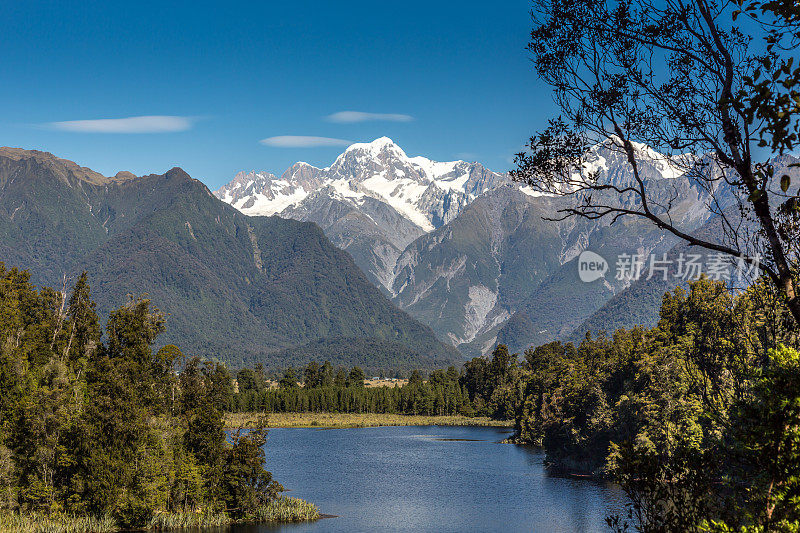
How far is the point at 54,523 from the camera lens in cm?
5462

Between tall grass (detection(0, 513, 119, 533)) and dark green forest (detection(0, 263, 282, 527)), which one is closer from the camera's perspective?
tall grass (detection(0, 513, 119, 533))

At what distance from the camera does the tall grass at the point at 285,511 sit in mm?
63219

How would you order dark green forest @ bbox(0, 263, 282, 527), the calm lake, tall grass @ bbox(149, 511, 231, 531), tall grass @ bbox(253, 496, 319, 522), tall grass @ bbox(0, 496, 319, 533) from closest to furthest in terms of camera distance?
tall grass @ bbox(0, 496, 319, 533) < dark green forest @ bbox(0, 263, 282, 527) < tall grass @ bbox(149, 511, 231, 531) < tall grass @ bbox(253, 496, 319, 522) < the calm lake

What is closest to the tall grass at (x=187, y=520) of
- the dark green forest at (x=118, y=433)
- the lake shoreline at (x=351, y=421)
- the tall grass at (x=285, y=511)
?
the dark green forest at (x=118, y=433)

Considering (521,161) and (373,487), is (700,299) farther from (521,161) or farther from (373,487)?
(521,161)

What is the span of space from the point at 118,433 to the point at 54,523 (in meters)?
7.59

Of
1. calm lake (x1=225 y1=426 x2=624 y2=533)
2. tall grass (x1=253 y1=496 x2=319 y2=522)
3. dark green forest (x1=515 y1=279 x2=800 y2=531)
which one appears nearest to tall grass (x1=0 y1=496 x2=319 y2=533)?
tall grass (x1=253 y1=496 x2=319 y2=522)

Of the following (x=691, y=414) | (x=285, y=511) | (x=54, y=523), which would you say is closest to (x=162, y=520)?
(x=54, y=523)

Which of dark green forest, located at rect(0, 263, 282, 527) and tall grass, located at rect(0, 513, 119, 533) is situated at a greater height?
dark green forest, located at rect(0, 263, 282, 527)

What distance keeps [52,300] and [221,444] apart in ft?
82.2

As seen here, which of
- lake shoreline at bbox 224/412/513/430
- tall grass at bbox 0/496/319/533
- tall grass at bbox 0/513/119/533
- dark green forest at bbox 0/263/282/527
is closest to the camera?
tall grass at bbox 0/513/119/533

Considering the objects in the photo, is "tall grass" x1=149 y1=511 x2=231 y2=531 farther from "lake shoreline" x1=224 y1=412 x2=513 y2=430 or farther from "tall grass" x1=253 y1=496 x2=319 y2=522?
"lake shoreline" x1=224 y1=412 x2=513 y2=430

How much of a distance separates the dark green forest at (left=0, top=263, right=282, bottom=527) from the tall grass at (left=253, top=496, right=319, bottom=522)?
2.88ft

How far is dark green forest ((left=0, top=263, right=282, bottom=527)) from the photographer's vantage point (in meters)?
55.4
